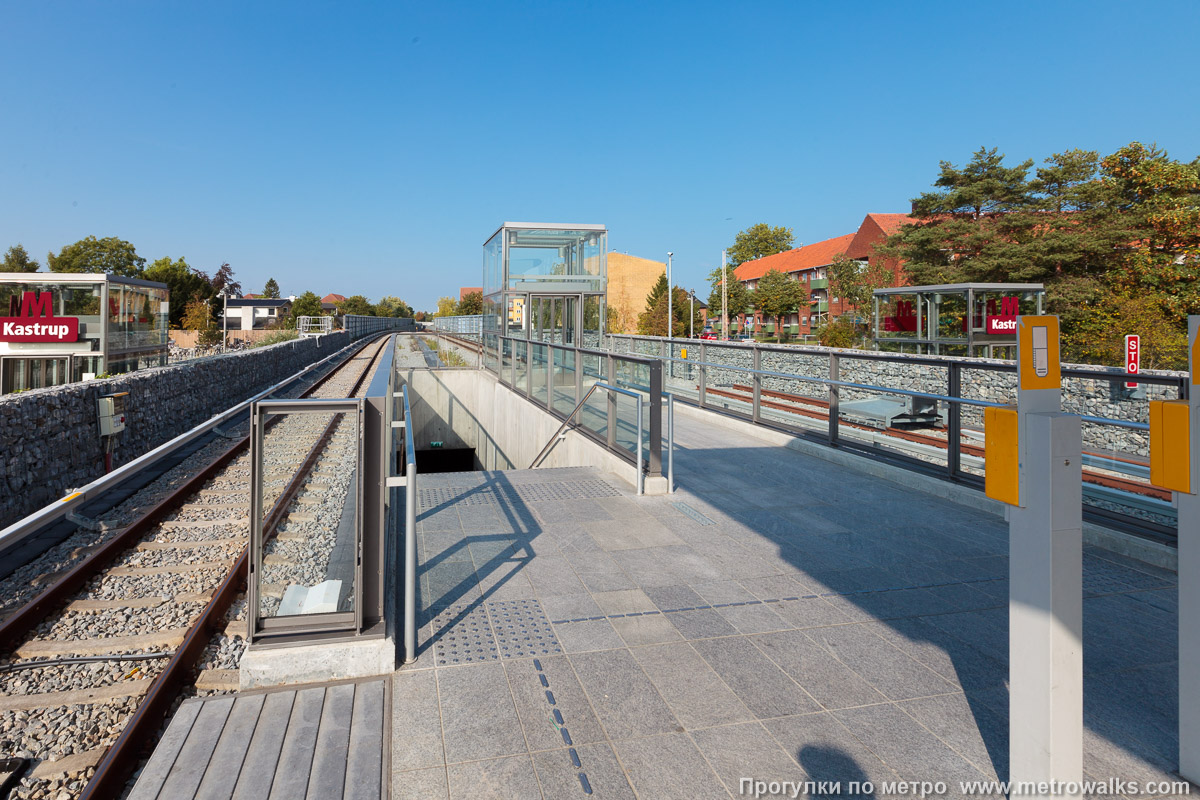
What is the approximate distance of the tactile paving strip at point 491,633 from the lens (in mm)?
3822

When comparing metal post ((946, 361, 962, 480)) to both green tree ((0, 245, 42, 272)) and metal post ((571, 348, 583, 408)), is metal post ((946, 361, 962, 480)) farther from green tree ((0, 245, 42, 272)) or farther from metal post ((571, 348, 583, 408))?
green tree ((0, 245, 42, 272))

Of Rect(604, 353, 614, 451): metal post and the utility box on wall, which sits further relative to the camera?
the utility box on wall

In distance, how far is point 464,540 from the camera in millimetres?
5797

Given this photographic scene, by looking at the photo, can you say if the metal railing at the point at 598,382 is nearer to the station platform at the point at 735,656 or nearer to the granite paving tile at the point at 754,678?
the station platform at the point at 735,656

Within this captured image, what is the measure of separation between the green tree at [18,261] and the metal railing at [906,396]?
84988 mm

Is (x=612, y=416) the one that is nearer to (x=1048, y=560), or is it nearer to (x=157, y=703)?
(x=157, y=703)

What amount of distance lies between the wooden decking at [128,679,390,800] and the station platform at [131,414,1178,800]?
2 cm

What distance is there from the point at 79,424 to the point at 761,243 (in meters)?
115

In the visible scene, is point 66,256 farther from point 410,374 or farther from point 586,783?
point 586,783

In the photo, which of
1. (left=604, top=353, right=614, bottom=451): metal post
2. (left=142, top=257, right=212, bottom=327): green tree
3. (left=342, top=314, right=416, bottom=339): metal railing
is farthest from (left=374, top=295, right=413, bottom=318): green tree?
(left=604, top=353, right=614, bottom=451): metal post

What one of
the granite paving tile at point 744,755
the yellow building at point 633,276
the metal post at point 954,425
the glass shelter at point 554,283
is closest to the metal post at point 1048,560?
the granite paving tile at point 744,755

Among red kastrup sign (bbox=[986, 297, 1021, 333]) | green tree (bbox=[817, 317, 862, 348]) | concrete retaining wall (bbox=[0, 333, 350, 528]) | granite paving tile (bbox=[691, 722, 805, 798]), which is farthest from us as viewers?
green tree (bbox=[817, 317, 862, 348])

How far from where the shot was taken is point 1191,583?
8.70ft

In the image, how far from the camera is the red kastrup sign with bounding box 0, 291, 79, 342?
54.0 ft
